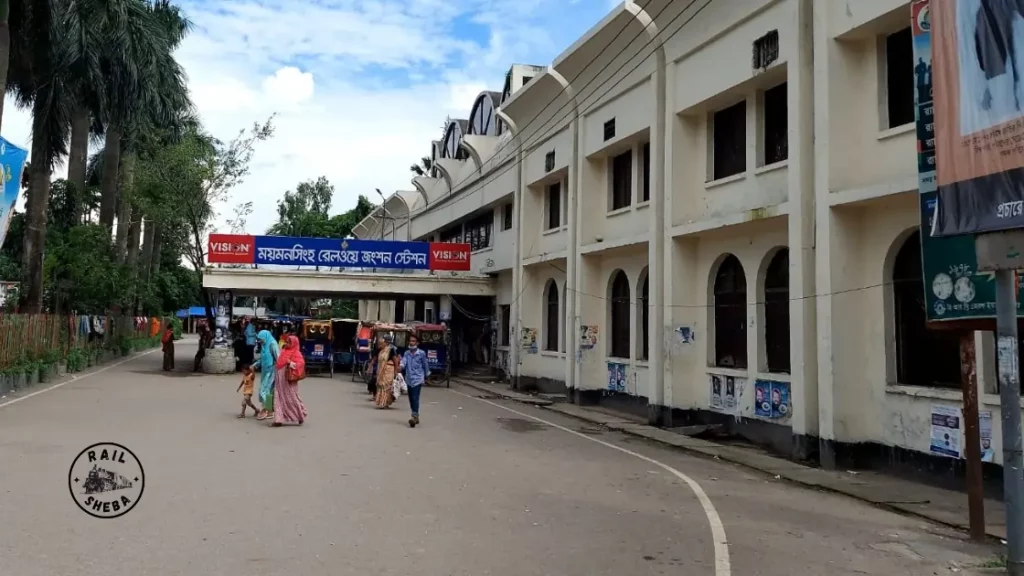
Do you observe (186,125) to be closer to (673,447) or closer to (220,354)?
(220,354)

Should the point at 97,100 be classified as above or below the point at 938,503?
above

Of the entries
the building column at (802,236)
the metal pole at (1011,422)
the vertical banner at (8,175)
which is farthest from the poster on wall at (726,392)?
the vertical banner at (8,175)

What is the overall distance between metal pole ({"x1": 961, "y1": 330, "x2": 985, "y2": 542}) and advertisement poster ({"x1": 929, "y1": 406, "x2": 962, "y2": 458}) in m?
2.93

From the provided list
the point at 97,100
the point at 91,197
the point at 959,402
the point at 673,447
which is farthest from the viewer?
the point at 91,197

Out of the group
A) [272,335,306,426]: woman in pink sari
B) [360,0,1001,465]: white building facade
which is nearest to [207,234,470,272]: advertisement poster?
[360,0,1001,465]: white building facade

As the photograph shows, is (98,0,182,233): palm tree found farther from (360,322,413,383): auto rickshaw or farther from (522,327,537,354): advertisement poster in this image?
(522,327,537,354): advertisement poster

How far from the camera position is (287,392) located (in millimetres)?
14406

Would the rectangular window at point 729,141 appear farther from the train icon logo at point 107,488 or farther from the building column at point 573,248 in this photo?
the train icon logo at point 107,488

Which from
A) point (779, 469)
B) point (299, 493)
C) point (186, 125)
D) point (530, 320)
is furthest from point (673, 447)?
point (186, 125)

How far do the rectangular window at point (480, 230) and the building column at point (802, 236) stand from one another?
19221 millimetres

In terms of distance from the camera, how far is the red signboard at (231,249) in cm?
2778

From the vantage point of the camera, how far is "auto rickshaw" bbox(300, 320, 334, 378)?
29.7m

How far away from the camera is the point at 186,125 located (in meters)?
47.0

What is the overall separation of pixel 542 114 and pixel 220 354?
582 inches
